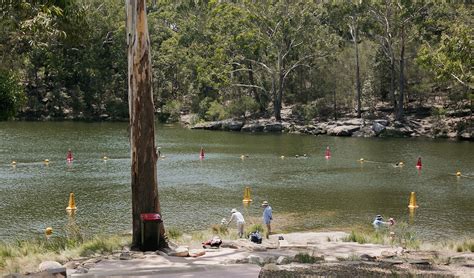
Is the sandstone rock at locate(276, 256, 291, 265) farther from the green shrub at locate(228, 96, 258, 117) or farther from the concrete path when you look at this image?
the green shrub at locate(228, 96, 258, 117)

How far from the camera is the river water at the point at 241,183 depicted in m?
21.3

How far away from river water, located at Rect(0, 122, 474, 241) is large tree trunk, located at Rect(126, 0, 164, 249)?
692 centimetres

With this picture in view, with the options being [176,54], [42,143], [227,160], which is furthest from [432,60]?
[176,54]

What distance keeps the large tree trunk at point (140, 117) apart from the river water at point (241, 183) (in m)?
6.92

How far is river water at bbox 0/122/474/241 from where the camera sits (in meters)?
21.3

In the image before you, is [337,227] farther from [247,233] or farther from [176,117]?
[176,117]

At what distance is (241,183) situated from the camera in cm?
2950

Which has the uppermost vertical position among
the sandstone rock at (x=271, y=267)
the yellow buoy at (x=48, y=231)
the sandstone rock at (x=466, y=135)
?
the sandstone rock at (x=466, y=135)

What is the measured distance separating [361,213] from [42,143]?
96.6 feet

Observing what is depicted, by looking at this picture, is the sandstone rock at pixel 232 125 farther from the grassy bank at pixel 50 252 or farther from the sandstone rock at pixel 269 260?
the sandstone rock at pixel 269 260

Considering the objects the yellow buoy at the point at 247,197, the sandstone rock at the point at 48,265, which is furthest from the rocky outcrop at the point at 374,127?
the sandstone rock at the point at 48,265

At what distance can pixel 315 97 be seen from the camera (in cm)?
6681

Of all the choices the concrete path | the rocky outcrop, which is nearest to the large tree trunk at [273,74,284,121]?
the rocky outcrop

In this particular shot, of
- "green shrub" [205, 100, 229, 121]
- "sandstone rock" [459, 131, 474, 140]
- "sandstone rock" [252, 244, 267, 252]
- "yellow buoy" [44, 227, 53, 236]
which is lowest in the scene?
"yellow buoy" [44, 227, 53, 236]
